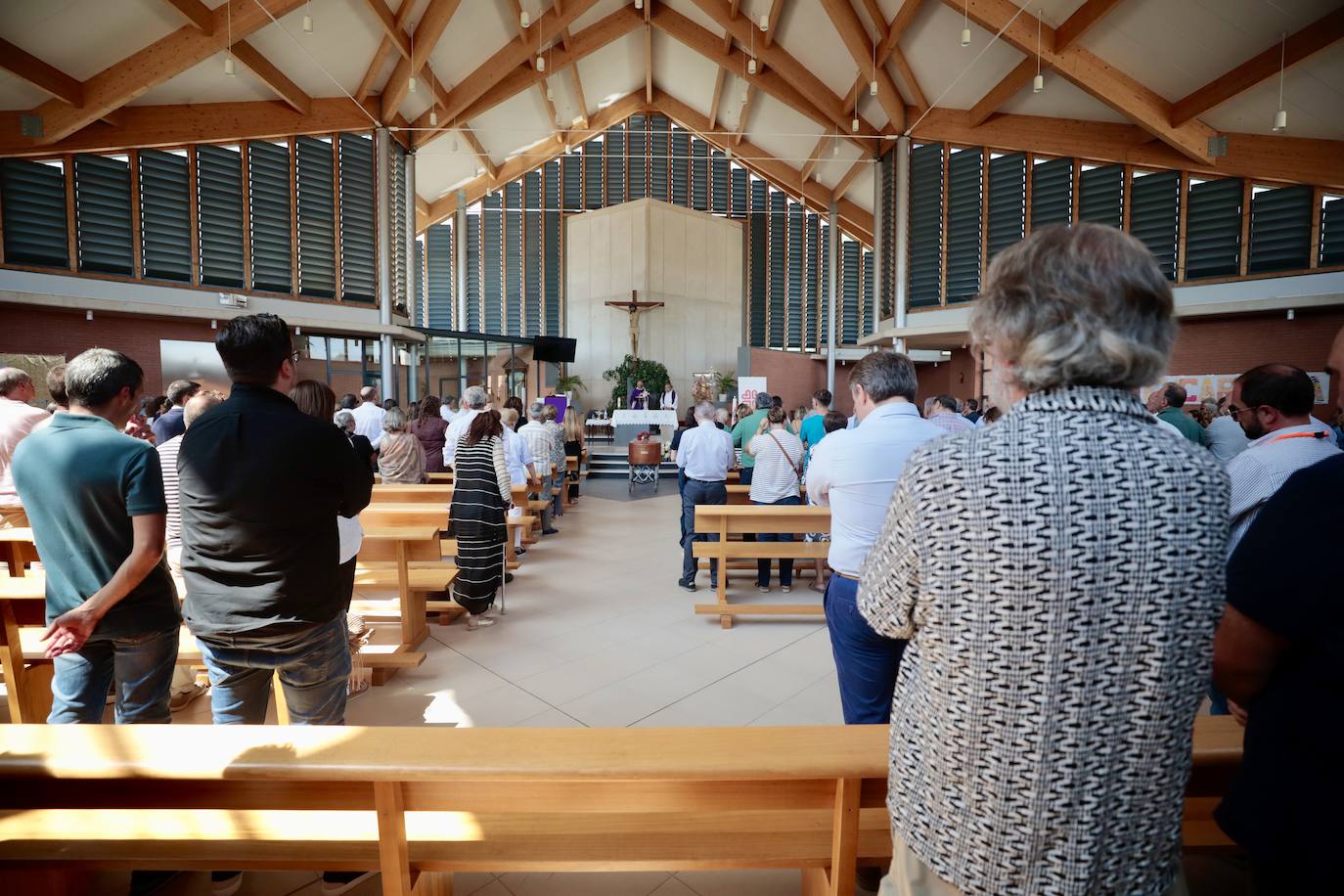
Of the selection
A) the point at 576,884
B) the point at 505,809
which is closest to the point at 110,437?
the point at 505,809

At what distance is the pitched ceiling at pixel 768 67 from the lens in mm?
7215

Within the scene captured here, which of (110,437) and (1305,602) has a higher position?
(110,437)

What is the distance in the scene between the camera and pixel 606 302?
16531 mm

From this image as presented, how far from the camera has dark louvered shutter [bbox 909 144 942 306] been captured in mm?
11938

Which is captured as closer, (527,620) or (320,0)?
(527,620)

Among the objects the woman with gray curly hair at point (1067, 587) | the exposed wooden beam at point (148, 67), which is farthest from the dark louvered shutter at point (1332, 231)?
the exposed wooden beam at point (148, 67)

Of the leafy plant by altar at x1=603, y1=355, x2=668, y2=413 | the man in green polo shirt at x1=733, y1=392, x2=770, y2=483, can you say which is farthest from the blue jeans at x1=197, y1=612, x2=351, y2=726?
the leafy plant by altar at x1=603, y1=355, x2=668, y2=413

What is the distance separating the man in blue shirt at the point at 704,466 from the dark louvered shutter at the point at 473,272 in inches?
575

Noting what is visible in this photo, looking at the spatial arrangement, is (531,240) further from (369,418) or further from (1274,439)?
(1274,439)

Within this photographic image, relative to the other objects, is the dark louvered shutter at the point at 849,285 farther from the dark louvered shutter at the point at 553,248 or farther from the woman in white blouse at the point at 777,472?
the woman in white blouse at the point at 777,472

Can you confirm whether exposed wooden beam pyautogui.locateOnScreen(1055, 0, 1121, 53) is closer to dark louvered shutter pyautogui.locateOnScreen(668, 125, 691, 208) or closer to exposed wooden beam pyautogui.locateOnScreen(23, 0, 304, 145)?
exposed wooden beam pyautogui.locateOnScreen(23, 0, 304, 145)

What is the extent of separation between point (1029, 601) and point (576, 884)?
6.29 ft

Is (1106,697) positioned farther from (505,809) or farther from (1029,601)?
(505,809)

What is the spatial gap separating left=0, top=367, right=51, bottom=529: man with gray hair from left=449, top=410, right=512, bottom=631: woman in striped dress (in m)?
2.13
